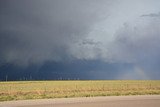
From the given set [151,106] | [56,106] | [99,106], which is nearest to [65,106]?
[56,106]

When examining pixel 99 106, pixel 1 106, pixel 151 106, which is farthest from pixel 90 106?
pixel 1 106

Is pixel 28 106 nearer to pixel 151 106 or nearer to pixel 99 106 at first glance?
Result: pixel 99 106

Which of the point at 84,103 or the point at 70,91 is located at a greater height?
the point at 70,91

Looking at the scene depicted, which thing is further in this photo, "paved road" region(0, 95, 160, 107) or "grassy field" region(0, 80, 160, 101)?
"grassy field" region(0, 80, 160, 101)

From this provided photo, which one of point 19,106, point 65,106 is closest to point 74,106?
point 65,106

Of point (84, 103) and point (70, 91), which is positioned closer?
point (84, 103)

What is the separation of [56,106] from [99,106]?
3331 millimetres

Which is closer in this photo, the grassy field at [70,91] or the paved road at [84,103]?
the paved road at [84,103]

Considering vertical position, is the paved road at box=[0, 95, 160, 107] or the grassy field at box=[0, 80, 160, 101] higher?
the grassy field at box=[0, 80, 160, 101]

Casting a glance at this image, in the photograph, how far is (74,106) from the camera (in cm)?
2373

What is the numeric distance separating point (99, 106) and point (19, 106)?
6346 mm

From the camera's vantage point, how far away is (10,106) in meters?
24.2

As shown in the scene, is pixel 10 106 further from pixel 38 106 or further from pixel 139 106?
pixel 139 106

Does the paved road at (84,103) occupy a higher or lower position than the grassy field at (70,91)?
lower
